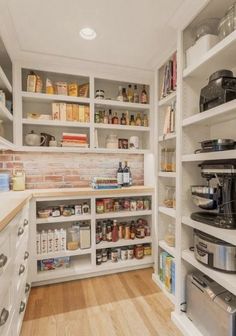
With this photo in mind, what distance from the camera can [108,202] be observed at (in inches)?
87.0

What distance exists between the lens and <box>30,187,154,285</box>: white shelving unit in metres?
1.92

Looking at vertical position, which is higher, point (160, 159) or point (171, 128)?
point (171, 128)

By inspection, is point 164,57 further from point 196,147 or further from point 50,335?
point 50,335

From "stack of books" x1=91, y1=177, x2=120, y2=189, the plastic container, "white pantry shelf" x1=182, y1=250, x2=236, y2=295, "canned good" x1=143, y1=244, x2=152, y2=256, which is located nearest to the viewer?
"white pantry shelf" x1=182, y1=250, x2=236, y2=295

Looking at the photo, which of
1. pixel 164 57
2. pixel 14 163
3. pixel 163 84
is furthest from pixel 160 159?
pixel 14 163

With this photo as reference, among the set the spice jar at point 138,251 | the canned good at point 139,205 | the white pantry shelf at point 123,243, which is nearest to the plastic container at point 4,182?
the white pantry shelf at point 123,243

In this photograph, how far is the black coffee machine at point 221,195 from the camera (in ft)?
3.75

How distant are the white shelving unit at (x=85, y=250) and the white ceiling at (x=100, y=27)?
1366 millimetres

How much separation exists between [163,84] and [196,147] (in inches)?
30.8

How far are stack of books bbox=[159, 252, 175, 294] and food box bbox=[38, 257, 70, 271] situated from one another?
3.17ft

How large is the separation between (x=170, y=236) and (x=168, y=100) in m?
1.28

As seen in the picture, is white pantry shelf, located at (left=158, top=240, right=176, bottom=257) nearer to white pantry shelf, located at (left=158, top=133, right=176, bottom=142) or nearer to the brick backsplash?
the brick backsplash

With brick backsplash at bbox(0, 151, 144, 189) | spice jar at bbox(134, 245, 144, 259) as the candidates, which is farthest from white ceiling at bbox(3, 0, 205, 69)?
spice jar at bbox(134, 245, 144, 259)

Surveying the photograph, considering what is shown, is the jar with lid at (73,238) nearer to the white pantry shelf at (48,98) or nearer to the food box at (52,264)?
the food box at (52,264)
